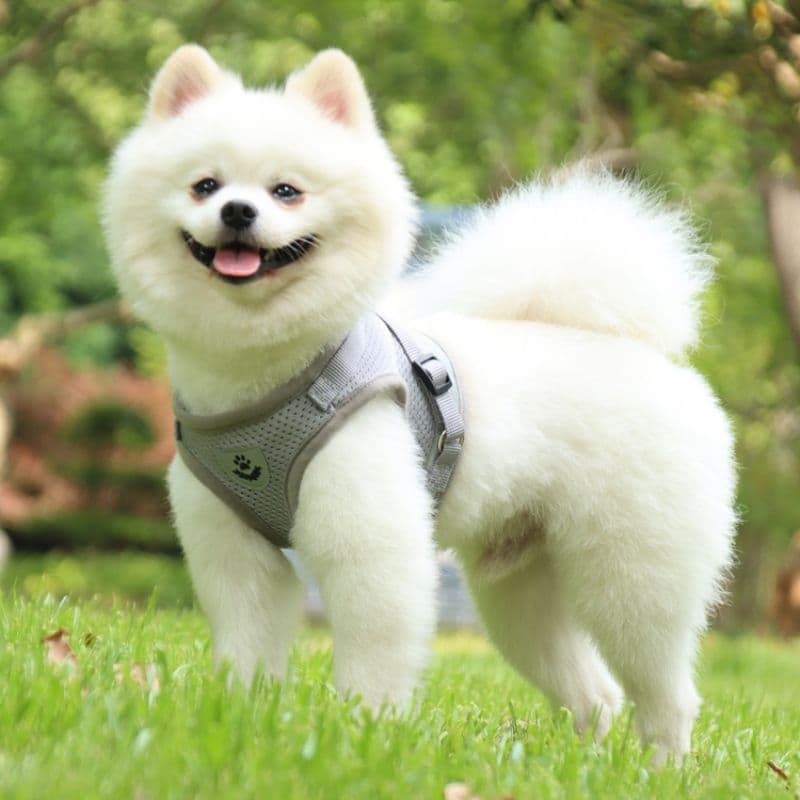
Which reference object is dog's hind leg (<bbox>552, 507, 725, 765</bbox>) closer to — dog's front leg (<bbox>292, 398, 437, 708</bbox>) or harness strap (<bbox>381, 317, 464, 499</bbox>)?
harness strap (<bbox>381, 317, 464, 499</bbox>)

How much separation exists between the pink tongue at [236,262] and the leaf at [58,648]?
1195mm

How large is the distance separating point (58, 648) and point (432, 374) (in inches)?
52.9

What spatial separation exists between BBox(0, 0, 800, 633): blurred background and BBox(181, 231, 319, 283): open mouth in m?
2.30

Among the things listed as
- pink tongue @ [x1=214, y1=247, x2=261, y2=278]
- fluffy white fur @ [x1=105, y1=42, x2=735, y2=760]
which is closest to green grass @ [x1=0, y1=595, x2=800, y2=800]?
fluffy white fur @ [x1=105, y1=42, x2=735, y2=760]

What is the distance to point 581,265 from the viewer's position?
403 centimetres

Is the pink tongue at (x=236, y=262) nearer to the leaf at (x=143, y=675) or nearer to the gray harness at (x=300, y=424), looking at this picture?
the gray harness at (x=300, y=424)

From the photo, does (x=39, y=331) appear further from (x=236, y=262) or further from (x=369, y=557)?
(x=369, y=557)

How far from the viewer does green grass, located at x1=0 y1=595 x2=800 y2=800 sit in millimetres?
2420

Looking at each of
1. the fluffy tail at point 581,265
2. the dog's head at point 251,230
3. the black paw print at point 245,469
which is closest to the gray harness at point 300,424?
the black paw print at point 245,469

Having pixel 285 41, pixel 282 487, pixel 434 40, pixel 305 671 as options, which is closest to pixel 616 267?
pixel 282 487

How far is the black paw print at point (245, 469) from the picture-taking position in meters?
3.32

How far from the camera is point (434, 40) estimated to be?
9.77m

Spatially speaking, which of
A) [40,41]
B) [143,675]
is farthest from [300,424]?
[40,41]

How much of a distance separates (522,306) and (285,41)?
7407mm
